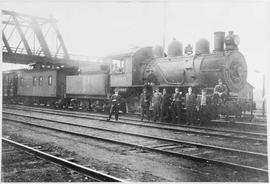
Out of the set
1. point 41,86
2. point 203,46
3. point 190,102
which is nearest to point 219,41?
point 203,46


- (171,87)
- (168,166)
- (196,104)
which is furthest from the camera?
(171,87)

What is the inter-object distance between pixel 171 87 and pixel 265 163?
22.1 feet

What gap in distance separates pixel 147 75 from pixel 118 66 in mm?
1939

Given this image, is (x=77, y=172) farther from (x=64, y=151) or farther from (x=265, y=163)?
(x=265, y=163)

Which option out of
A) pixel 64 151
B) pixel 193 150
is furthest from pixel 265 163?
pixel 64 151

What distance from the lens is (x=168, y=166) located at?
526 centimetres

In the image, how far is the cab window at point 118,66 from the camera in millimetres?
14211

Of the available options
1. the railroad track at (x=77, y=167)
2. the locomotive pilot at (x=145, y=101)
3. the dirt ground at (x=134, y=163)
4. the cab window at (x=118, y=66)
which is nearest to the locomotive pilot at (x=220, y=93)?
the locomotive pilot at (x=145, y=101)

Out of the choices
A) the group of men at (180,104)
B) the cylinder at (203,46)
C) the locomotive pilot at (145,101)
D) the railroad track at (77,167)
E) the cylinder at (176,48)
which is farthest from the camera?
the cylinder at (176,48)

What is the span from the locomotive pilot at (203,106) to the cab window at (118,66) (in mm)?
4685

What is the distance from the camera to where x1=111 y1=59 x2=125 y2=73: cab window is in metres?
14.2

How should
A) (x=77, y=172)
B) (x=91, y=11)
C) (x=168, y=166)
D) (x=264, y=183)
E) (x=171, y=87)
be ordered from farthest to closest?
(x=171, y=87)
(x=91, y=11)
(x=168, y=166)
(x=77, y=172)
(x=264, y=183)

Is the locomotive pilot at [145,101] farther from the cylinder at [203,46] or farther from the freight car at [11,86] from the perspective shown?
the freight car at [11,86]

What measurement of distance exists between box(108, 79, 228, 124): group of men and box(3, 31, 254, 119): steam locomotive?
1.45 feet
